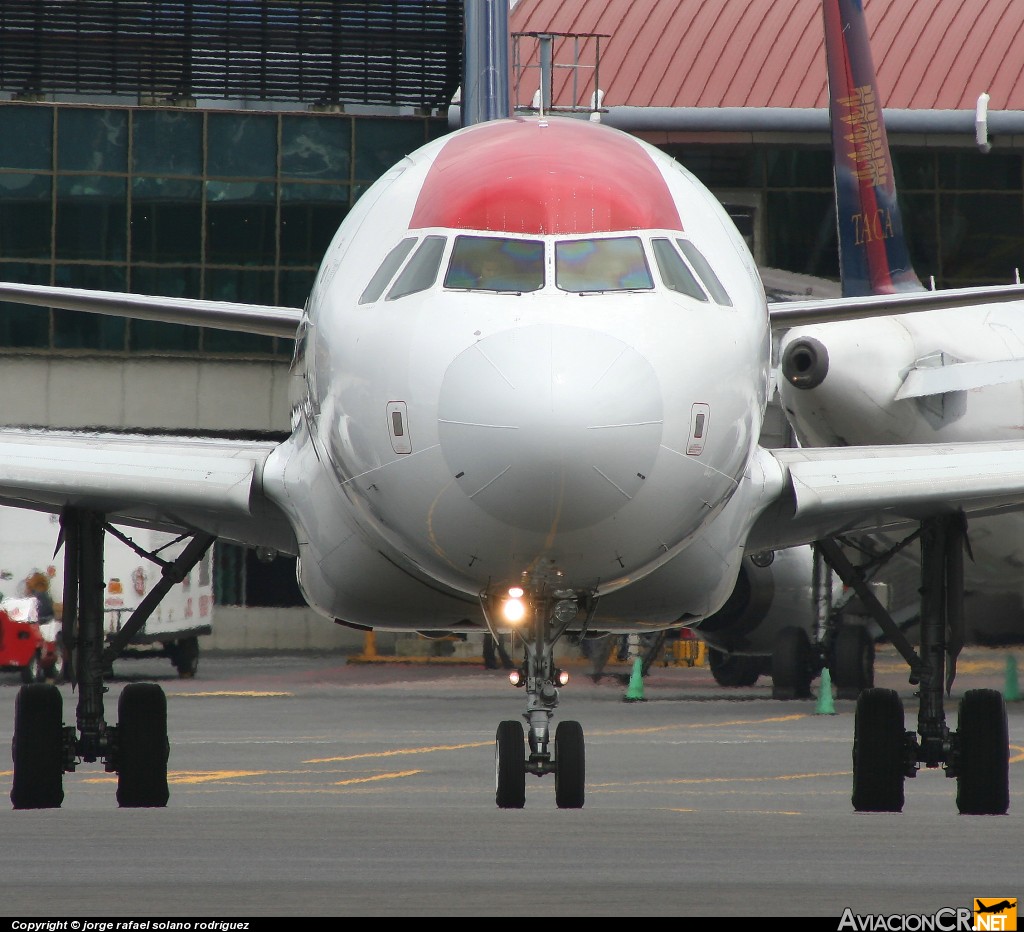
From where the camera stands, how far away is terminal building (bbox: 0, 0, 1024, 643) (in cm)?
4369

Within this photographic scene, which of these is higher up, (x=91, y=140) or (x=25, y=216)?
(x=91, y=140)

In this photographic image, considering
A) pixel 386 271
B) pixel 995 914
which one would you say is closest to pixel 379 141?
pixel 386 271

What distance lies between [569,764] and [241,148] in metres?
35.0

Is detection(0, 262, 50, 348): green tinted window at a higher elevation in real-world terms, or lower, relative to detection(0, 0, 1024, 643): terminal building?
lower

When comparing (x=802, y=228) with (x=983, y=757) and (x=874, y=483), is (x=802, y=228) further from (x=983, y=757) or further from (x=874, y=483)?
(x=874, y=483)

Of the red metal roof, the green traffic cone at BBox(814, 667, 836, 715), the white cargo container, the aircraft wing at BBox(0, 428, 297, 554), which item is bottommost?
the green traffic cone at BBox(814, 667, 836, 715)

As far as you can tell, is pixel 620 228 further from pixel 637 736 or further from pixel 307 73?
pixel 307 73

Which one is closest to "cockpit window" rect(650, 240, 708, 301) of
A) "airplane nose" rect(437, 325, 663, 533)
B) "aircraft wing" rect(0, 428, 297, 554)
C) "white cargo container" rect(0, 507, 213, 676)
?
"airplane nose" rect(437, 325, 663, 533)

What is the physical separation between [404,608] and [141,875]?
3325mm

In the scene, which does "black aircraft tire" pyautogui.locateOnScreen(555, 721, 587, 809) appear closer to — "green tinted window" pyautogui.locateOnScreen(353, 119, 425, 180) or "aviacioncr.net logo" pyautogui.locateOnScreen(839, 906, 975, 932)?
"aviacioncr.net logo" pyautogui.locateOnScreen(839, 906, 975, 932)

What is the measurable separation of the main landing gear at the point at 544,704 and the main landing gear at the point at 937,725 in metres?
2.48

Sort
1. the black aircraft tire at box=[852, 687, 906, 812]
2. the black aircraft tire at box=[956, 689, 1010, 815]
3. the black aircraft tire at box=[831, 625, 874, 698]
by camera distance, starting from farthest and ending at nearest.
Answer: the black aircraft tire at box=[831, 625, 874, 698] → the black aircraft tire at box=[852, 687, 906, 812] → the black aircraft tire at box=[956, 689, 1010, 815]

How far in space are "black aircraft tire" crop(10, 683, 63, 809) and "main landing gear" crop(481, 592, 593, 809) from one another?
352 cm

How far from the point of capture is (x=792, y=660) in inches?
1096
